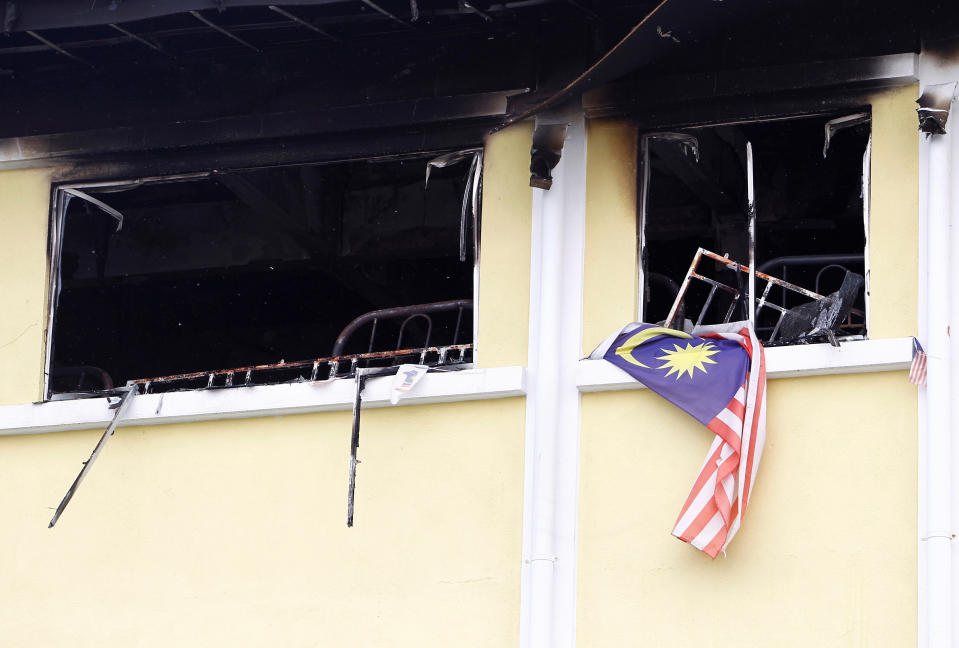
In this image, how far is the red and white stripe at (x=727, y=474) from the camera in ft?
26.8

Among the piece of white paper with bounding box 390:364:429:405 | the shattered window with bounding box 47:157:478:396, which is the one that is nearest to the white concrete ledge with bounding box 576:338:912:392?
the piece of white paper with bounding box 390:364:429:405

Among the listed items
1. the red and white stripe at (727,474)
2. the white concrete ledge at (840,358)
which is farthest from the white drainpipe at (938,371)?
the red and white stripe at (727,474)

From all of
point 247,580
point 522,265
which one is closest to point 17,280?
point 247,580

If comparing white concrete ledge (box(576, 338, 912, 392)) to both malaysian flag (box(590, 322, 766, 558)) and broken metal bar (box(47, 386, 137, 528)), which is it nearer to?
malaysian flag (box(590, 322, 766, 558))

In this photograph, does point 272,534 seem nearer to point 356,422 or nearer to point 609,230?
point 356,422

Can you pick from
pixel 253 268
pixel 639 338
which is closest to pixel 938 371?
pixel 639 338

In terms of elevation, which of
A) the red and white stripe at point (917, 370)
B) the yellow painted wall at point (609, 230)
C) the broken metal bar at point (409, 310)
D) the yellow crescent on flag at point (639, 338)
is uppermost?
the yellow painted wall at point (609, 230)

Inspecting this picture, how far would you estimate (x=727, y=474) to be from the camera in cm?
819

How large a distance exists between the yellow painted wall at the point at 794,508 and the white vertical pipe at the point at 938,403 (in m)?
0.11

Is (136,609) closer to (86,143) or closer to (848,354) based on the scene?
(86,143)

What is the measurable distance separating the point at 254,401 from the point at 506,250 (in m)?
1.76

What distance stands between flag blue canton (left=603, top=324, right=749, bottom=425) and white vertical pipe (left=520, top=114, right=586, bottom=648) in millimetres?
351

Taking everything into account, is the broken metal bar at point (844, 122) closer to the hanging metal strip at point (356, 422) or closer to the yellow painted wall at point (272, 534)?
the yellow painted wall at point (272, 534)

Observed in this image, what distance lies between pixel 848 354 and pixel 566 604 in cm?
201
